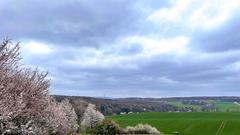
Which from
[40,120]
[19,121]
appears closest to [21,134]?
[19,121]

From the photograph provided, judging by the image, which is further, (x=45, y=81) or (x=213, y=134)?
(x=213, y=134)

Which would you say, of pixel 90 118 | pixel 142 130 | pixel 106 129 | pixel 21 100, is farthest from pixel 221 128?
pixel 21 100

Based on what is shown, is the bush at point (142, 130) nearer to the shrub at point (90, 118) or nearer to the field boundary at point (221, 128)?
the shrub at point (90, 118)

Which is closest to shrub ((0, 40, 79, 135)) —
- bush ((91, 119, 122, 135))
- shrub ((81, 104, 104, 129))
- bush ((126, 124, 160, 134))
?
bush ((91, 119, 122, 135))

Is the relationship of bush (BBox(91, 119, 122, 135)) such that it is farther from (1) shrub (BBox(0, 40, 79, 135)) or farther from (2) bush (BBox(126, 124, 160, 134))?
(1) shrub (BBox(0, 40, 79, 135))

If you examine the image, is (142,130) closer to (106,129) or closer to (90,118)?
(90,118)

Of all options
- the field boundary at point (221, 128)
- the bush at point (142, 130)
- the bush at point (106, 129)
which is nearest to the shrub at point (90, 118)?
the bush at point (142, 130)

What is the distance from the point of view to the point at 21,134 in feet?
72.2

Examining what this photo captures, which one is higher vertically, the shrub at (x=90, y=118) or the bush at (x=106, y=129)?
the shrub at (x=90, y=118)

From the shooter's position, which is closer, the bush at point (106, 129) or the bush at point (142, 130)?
the bush at point (106, 129)

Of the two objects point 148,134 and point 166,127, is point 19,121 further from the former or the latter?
point 166,127

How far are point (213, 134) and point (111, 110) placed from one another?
304ft

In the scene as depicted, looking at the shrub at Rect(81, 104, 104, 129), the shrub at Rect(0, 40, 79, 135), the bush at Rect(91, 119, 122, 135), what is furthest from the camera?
the shrub at Rect(81, 104, 104, 129)

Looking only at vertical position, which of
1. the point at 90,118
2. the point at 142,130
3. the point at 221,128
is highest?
the point at 90,118
